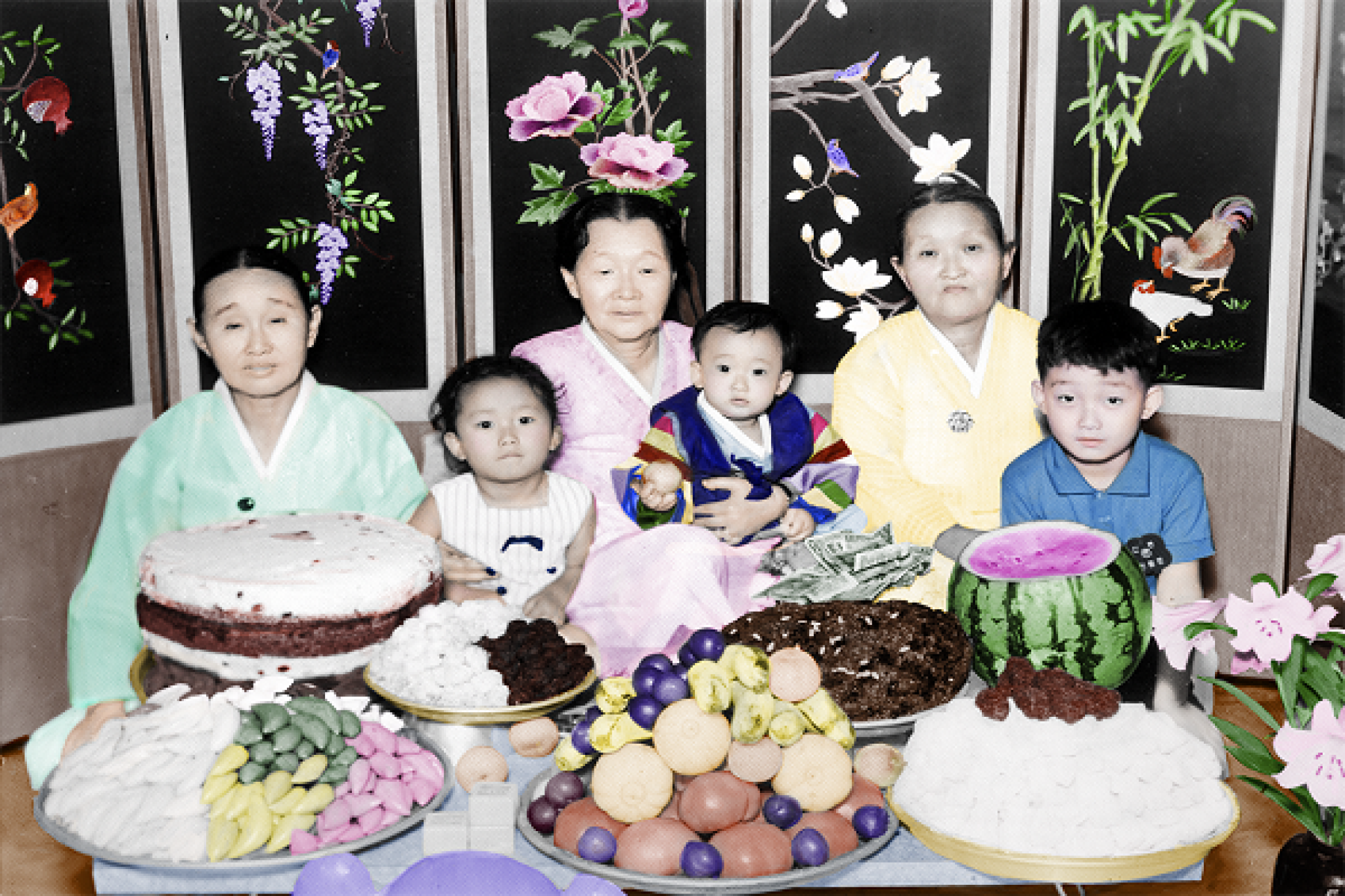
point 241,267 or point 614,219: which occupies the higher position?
point 614,219

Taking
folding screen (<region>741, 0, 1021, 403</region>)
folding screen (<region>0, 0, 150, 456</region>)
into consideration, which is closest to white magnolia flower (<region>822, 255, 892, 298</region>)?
folding screen (<region>741, 0, 1021, 403</region>)

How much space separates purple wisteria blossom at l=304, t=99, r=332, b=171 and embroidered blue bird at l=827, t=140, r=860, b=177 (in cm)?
139

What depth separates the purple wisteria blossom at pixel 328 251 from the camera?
320cm

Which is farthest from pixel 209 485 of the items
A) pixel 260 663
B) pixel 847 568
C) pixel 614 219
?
pixel 847 568

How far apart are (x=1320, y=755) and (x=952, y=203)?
1642mm

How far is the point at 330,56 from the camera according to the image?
3131 mm

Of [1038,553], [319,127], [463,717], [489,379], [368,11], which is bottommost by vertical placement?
[463,717]

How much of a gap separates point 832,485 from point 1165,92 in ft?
4.78

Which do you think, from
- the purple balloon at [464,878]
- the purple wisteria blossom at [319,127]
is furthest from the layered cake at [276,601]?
the purple wisteria blossom at [319,127]

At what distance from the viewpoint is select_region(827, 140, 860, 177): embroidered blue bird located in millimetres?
3250

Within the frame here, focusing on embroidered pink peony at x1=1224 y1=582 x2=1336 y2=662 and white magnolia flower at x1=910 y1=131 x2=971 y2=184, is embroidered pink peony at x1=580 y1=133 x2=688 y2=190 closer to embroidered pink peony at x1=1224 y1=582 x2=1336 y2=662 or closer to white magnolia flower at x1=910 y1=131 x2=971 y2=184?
white magnolia flower at x1=910 y1=131 x2=971 y2=184

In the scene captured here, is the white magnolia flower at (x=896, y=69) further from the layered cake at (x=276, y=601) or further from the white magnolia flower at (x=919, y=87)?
the layered cake at (x=276, y=601)

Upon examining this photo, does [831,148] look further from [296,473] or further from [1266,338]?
[296,473]

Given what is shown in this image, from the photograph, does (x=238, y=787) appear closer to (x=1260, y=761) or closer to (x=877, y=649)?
(x=877, y=649)
